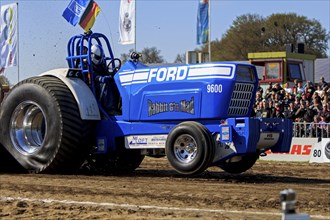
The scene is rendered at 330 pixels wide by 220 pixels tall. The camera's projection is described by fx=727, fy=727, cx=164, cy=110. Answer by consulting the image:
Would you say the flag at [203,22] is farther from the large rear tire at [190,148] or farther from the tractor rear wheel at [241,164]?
the large rear tire at [190,148]

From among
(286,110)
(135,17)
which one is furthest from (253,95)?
(135,17)

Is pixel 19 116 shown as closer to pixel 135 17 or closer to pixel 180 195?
pixel 180 195

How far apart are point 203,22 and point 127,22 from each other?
438cm

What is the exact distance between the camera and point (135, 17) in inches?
1083

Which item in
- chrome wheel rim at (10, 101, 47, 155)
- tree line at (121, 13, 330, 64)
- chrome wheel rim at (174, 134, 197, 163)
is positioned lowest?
chrome wheel rim at (174, 134, 197, 163)

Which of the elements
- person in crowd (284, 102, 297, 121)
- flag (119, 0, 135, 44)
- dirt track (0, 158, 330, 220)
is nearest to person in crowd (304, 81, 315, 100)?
person in crowd (284, 102, 297, 121)

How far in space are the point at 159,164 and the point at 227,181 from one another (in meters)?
4.50

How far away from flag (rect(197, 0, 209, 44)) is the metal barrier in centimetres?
1098

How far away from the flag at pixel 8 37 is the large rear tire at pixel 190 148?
59.7 ft

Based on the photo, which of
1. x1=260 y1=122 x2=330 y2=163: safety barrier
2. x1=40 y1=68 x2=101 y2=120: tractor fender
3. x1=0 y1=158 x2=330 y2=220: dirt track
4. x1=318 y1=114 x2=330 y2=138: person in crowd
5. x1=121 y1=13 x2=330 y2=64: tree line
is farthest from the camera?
x1=121 y1=13 x2=330 y2=64: tree line

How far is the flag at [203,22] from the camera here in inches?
1198

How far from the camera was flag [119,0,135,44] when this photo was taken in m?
27.3

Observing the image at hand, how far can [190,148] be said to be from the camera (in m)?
11.7

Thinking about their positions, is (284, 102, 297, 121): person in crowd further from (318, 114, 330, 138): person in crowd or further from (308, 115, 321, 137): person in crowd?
(318, 114, 330, 138): person in crowd
